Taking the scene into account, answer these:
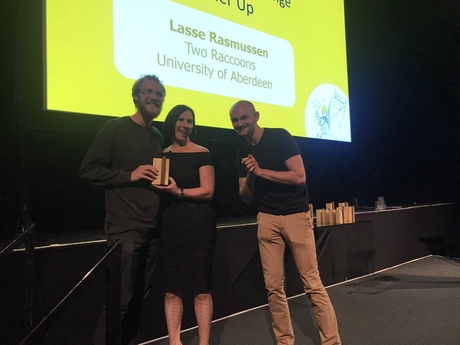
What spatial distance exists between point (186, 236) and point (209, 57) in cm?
131

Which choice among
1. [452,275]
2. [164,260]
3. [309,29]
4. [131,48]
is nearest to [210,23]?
[131,48]

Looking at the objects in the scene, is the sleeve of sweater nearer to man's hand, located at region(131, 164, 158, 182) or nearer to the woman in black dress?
man's hand, located at region(131, 164, 158, 182)

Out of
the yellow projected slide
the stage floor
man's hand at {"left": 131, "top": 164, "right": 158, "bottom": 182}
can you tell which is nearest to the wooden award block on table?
man's hand at {"left": 131, "top": 164, "right": 158, "bottom": 182}

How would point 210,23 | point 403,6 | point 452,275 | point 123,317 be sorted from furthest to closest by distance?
point 403,6 → point 452,275 → point 210,23 → point 123,317

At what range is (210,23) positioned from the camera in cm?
246

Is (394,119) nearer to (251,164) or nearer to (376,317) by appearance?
(376,317)

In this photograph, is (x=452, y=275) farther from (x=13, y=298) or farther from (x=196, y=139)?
(x=13, y=298)

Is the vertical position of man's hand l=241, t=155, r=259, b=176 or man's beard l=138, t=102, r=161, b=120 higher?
man's beard l=138, t=102, r=161, b=120

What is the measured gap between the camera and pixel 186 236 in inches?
62.6

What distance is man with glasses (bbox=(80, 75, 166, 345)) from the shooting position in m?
1.45

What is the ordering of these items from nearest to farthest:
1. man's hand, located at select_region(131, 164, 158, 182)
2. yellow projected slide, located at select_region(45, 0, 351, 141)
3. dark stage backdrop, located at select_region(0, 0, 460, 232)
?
1. man's hand, located at select_region(131, 164, 158, 182)
2. yellow projected slide, located at select_region(45, 0, 351, 141)
3. dark stage backdrop, located at select_region(0, 0, 460, 232)

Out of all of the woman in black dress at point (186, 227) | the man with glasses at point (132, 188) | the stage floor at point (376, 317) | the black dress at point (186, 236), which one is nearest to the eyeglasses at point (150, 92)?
the man with glasses at point (132, 188)

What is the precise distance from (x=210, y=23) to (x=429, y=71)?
3.29m

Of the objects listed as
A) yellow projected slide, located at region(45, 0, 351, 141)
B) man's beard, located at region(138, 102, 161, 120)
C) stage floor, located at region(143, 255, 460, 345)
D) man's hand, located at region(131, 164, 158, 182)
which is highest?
yellow projected slide, located at region(45, 0, 351, 141)
